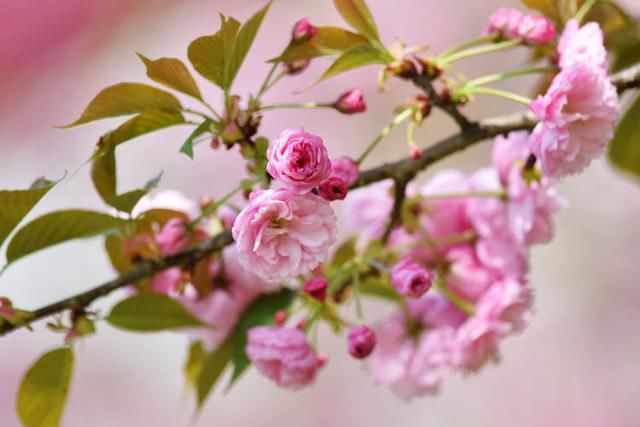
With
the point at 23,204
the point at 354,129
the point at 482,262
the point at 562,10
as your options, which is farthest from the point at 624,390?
the point at 23,204

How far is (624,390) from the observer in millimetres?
2133

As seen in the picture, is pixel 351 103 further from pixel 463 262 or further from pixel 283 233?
pixel 463 262

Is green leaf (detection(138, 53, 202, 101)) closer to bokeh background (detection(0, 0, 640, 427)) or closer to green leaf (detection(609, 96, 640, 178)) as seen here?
green leaf (detection(609, 96, 640, 178))

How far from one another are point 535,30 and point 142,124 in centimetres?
26

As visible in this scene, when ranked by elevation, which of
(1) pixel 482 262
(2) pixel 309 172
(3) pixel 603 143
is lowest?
(1) pixel 482 262

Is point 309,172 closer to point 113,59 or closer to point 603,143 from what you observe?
point 603,143

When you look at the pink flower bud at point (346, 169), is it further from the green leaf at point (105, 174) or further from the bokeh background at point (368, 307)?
the bokeh background at point (368, 307)

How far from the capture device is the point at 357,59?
57 centimetres

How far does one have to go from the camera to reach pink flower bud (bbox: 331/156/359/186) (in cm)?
54

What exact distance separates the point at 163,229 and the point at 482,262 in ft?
0.90

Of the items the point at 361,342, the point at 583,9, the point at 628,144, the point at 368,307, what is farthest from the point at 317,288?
the point at 368,307

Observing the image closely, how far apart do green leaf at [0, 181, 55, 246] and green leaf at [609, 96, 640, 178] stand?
1.82 feet

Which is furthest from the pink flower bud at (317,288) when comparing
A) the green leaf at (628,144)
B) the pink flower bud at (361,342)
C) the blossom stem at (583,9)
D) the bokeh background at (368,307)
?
the bokeh background at (368,307)

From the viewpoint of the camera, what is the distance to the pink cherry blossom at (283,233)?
48cm
